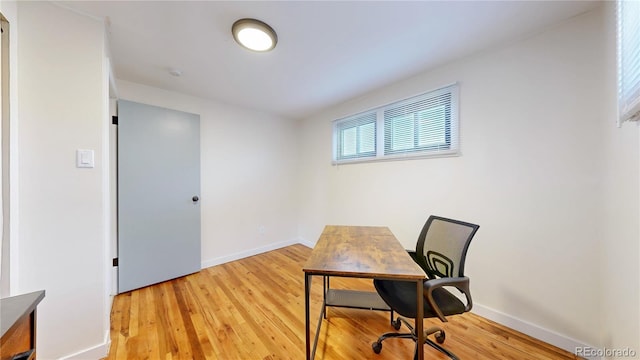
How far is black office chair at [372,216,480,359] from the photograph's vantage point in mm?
1257

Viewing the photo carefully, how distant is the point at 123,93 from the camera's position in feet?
7.86

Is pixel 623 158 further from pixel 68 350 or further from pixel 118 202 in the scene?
pixel 118 202

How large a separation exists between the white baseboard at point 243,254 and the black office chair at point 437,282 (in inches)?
92.7

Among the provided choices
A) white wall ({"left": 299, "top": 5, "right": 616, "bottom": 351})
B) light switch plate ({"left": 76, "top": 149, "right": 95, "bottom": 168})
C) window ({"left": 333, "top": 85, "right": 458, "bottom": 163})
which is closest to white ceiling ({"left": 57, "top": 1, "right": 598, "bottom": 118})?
white wall ({"left": 299, "top": 5, "right": 616, "bottom": 351})

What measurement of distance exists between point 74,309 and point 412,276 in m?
2.09

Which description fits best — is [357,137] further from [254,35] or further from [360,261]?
[360,261]

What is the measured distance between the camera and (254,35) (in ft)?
5.34

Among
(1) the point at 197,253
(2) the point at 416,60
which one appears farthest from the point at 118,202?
(2) the point at 416,60

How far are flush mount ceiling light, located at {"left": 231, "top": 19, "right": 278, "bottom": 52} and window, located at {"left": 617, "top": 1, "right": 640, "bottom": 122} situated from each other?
6.07 ft

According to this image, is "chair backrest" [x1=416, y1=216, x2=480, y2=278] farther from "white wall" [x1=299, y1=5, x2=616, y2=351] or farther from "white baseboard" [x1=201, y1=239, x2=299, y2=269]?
"white baseboard" [x1=201, y1=239, x2=299, y2=269]

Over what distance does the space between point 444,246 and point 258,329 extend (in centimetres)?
156

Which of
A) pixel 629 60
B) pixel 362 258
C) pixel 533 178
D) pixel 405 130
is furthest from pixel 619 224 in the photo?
pixel 405 130

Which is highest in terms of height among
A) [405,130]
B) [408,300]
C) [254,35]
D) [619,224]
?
[254,35]

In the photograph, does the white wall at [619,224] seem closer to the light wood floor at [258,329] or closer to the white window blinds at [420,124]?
the light wood floor at [258,329]
